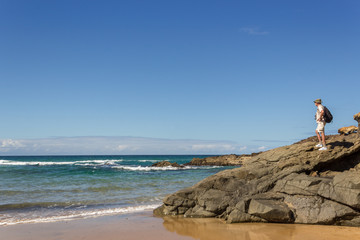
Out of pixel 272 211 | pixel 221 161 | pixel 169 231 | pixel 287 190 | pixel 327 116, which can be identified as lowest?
pixel 221 161

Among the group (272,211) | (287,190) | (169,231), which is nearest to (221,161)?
(287,190)

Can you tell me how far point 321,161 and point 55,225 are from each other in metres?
8.23

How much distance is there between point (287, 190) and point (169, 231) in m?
3.58

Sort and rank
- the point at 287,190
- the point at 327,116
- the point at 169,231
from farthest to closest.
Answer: the point at 327,116, the point at 287,190, the point at 169,231

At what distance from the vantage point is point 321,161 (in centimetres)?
995

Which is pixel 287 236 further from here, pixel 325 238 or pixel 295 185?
pixel 295 185

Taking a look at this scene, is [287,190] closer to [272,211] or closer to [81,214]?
[272,211]

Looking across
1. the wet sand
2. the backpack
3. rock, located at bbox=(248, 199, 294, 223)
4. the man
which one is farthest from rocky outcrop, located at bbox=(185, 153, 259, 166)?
the wet sand

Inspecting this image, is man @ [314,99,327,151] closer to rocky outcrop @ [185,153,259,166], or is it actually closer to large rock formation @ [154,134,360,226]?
large rock formation @ [154,134,360,226]

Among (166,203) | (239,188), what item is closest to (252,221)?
(239,188)

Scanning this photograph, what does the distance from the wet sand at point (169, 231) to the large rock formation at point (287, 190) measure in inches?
13.6

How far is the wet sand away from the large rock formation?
0.35 m

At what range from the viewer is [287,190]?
9.00 metres

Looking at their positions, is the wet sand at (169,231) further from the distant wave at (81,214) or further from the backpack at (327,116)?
the backpack at (327,116)
